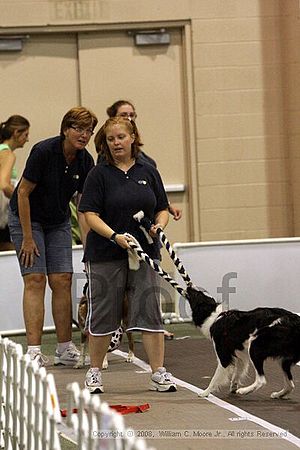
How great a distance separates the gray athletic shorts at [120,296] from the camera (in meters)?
6.43

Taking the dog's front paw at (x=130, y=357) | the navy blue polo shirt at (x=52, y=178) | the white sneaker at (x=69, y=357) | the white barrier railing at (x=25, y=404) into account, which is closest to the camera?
the white barrier railing at (x=25, y=404)

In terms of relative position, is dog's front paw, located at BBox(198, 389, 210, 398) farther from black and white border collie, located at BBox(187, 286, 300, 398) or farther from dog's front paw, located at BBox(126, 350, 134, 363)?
dog's front paw, located at BBox(126, 350, 134, 363)

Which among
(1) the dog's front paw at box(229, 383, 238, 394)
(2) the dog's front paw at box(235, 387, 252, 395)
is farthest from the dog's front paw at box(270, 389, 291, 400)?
(1) the dog's front paw at box(229, 383, 238, 394)

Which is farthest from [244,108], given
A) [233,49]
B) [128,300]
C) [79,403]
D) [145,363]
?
[79,403]

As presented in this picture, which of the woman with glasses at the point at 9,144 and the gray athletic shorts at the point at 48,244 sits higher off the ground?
the woman with glasses at the point at 9,144

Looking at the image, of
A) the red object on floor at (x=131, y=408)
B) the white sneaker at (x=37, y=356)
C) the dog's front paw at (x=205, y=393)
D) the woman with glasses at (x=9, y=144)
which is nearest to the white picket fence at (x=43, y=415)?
the red object on floor at (x=131, y=408)

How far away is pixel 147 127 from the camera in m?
11.7

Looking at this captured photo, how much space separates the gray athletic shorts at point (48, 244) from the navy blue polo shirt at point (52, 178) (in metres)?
0.06

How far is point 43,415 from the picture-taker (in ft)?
14.0

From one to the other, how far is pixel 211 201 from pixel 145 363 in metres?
4.33

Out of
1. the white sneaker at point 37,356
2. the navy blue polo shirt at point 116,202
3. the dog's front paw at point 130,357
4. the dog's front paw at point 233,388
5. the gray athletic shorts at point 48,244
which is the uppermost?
the navy blue polo shirt at point 116,202

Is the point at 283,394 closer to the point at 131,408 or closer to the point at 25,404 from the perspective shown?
the point at 131,408

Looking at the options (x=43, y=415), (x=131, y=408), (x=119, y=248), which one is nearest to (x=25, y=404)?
(x=43, y=415)

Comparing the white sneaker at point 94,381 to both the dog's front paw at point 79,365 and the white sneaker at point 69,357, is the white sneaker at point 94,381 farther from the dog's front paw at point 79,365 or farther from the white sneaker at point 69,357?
the white sneaker at point 69,357
